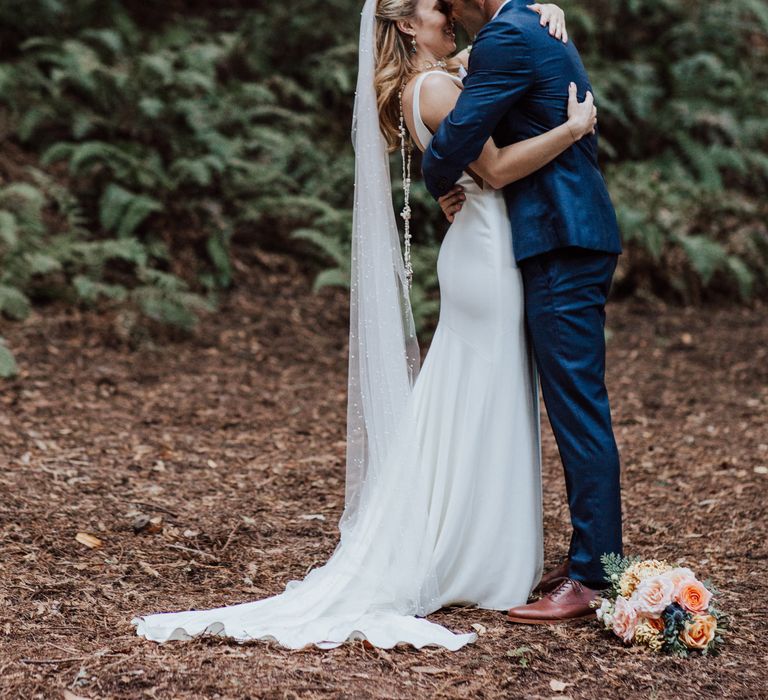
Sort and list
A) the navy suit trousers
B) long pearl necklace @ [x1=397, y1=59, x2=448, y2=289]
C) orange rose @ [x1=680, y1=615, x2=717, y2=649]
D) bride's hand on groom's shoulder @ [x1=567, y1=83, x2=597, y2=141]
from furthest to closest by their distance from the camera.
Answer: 1. long pearl necklace @ [x1=397, y1=59, x2=448, y2=289]
2. the navy suit trousers
3. bride's hand on groom's shoulder @ [x1=567, y1=83, x2=597, y2=141]
4. orange rose @ [x1=680, y1=615, x2=717, y2=649]

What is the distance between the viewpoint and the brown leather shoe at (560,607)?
3463mm

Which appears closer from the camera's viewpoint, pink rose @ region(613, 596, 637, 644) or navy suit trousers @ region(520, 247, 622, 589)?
pink rose @ region(613, 596, 637, 644)

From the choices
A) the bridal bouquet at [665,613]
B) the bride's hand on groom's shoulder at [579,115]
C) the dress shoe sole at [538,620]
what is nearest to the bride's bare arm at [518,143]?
the bride's hand on groom's shoulder at [579,115]

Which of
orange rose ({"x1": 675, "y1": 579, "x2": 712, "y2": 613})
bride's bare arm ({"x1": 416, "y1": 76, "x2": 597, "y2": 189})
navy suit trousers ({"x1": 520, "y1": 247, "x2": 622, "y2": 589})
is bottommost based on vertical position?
orange rose ({"x1": 675, "y1": 579, "x2": 712, "y2": 613})

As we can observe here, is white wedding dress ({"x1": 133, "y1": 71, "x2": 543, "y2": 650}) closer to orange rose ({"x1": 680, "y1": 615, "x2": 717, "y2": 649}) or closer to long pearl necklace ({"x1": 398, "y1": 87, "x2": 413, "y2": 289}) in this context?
long pearl necklace ({"x1": 398, "y1": 87, "x2": 413, "y2": 289})

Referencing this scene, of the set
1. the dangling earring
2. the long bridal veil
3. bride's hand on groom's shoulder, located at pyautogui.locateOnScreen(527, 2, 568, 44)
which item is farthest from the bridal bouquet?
bride's hand on groom's shoulder, located at pyautogui.locateOnScreen(527, 2, 568, 44)

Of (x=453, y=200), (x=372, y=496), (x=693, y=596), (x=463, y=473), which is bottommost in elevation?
(x=693, y=596)

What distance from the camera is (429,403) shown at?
3736 mm

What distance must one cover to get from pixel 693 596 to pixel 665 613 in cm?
11

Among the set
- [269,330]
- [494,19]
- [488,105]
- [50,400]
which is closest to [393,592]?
[488,105]

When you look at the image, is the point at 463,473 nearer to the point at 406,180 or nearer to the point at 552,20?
the point at 406,180

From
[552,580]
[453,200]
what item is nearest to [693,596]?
[552,580]

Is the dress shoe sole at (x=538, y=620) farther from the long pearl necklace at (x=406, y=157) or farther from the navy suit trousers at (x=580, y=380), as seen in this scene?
the long pearl necklace at (x=406, y=157)

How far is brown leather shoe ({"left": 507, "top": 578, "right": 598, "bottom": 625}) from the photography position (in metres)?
3.46
